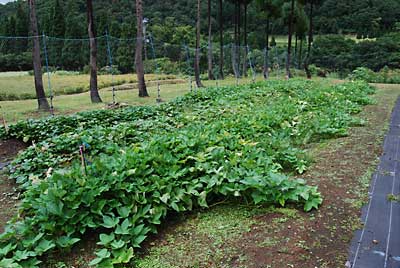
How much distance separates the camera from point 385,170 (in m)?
3.43

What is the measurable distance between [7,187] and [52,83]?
33.0 ft

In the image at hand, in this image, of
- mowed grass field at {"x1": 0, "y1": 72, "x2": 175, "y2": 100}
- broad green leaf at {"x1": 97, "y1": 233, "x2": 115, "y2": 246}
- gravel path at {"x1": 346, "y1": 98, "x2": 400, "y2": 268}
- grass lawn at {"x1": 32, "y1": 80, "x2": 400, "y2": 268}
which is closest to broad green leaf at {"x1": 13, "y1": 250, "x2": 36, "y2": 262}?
grass lawn at {"x1": 32, "y1": 80, "x2": 400, "y2": 268}

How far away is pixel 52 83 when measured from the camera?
12703mm

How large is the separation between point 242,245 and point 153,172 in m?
0.98

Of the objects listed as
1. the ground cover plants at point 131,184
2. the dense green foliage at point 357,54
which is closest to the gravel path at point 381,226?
the ground cover plants at point 131,184

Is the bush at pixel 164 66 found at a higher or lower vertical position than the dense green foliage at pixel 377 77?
higher

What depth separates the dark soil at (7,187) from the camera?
2.95 metres

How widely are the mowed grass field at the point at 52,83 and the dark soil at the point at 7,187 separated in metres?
5.89

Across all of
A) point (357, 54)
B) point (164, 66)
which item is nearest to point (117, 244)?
point (164, 66)

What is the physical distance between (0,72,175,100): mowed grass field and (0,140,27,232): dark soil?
5893mm

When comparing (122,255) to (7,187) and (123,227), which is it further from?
(7,187)

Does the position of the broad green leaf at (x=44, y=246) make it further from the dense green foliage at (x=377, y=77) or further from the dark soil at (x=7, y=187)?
the dense green foliage at (x=377, y=77)

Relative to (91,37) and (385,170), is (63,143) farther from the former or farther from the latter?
(91,37)

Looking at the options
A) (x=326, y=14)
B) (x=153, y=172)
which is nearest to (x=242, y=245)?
(x=153, y=172)
